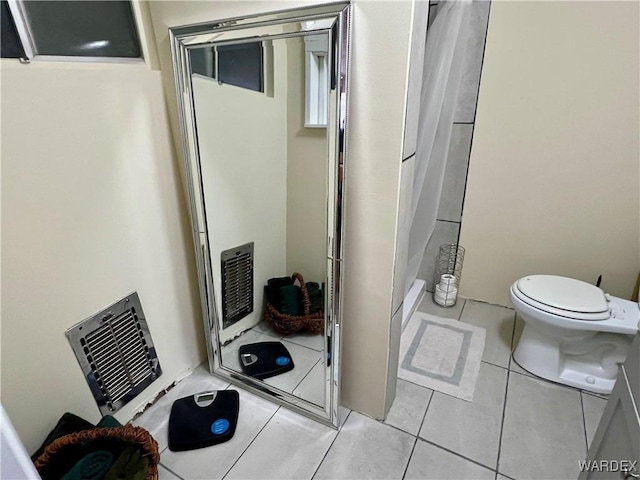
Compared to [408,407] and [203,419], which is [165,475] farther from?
[408,407]

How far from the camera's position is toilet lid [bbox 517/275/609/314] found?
4.99ft

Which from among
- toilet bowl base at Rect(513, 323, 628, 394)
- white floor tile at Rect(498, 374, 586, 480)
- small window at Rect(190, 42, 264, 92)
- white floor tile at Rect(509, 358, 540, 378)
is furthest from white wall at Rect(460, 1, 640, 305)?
small window at Rect(190, 42, 264, 92)

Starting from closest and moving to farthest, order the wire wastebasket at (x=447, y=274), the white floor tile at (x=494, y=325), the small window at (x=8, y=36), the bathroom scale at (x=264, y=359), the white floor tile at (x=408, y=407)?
1. the small window at (x=8, y=36)
2. the white floor tile at (x=408, y=407)
3. the bathroom scale at (x=264, y=359)
4. the white floor tile at (x=494, y=325)
5. the wire wastebasket at (x=447, y=274)

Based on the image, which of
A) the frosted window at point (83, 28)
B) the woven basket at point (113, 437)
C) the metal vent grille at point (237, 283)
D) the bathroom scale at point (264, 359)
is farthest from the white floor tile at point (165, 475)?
the frosted window at point (83, 28)

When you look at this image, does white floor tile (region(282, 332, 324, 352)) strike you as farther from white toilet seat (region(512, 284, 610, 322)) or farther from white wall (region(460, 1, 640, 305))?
white wall (region(460, 1, 640, 305))

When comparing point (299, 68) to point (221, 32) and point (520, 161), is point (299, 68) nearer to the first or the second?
point (221, 32)

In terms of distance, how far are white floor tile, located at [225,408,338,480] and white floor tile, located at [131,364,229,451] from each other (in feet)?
1.09

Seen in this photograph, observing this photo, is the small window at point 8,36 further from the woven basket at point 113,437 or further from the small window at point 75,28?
the woven basket at point 113,437

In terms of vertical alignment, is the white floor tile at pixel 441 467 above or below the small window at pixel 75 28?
below

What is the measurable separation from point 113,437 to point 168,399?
1.32 ft

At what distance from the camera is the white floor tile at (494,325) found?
71.6 inches

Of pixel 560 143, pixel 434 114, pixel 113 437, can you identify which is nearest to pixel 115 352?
pixel 113 437

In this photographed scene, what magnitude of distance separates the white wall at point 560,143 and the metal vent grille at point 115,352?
1913 mm

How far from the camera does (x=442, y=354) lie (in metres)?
1.83
